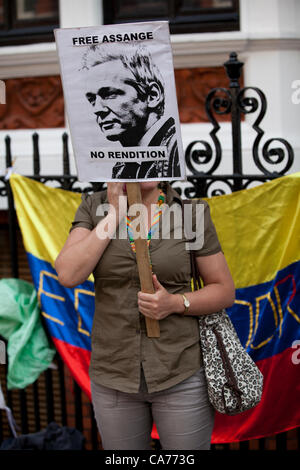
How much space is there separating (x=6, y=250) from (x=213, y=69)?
241 centimetres

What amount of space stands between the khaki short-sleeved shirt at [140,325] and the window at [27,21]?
3.35 meters

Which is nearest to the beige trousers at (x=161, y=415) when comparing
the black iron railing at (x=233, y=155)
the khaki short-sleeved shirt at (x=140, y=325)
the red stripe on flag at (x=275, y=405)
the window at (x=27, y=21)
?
the khaki short-sleeved shirt at (x=140, y=325)

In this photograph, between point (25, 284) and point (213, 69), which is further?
point (213, 69)

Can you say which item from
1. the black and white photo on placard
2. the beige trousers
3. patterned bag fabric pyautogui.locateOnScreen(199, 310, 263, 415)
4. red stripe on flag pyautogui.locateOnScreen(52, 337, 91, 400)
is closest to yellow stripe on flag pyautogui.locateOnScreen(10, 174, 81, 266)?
red stripe on flag pyautogui.locateOnScreen(52, 337, 91, 400)

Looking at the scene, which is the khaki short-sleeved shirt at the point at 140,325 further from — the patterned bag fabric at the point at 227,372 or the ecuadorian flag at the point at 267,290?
the ecuadorian flag at the point at 267,290

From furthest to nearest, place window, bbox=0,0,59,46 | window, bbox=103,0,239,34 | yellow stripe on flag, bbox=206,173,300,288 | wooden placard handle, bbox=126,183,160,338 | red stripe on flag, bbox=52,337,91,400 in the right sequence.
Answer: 1. window, bbox=0,0,59,46
2. window, bbox=103,0,239,34
3. red stripe on flag, bbox=52,337,91,400
4. yellow stripe on flag, bbox=206,173,300,288
5. wooden placard handle, bbox=126,183,160,338

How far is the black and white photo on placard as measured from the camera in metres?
2.21

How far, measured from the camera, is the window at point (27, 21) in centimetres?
523

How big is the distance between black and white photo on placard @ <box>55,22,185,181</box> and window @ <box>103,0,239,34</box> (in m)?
2.89

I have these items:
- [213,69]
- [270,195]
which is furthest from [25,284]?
[213,69]

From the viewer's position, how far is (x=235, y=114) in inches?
124

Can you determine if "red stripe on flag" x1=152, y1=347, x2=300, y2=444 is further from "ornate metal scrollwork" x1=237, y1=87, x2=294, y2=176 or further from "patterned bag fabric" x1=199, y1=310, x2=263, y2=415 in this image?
"ornate metal scrollwork" x1=237, y1=87, x2=294, y2=176
